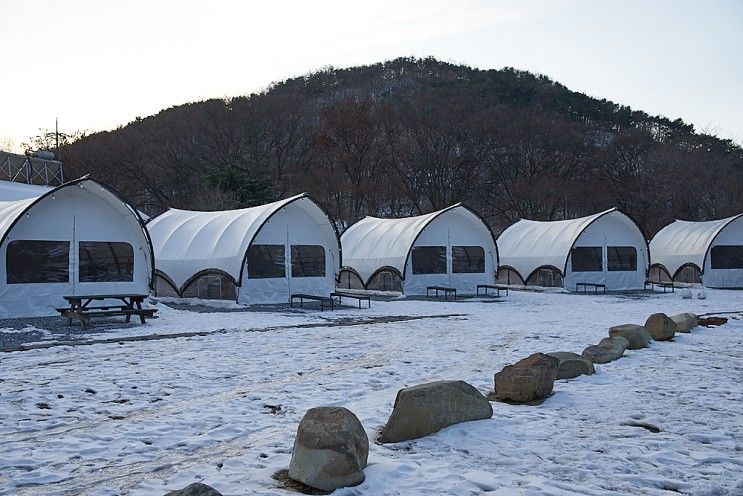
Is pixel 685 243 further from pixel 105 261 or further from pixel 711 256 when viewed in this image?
pixel 105 261

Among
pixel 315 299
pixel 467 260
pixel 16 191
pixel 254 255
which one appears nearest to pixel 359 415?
pixel 315 299

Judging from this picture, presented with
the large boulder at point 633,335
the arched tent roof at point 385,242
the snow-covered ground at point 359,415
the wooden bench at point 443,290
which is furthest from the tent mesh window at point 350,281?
the large boulder at point 633,335

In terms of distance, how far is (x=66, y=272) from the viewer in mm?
17281

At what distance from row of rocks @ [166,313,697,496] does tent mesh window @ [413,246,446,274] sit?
52.8 feet

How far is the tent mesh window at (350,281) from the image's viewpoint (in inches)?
1096

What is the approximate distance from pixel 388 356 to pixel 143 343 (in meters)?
4.72

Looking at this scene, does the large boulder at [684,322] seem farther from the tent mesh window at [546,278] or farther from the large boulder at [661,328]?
the tent mesh window at [546,278]

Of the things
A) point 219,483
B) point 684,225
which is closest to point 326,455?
point 219,483

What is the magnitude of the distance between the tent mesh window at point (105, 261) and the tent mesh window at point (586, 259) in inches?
742

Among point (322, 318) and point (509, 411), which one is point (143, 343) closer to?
point (322, 318)

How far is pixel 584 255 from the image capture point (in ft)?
94.5

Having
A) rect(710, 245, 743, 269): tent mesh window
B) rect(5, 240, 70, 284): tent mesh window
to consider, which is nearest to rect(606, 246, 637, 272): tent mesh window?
rect(710, 245, 743, 269): tent mesh window

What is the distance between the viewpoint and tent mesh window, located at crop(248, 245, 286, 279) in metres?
20.9

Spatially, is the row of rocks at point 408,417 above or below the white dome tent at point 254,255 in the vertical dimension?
below
